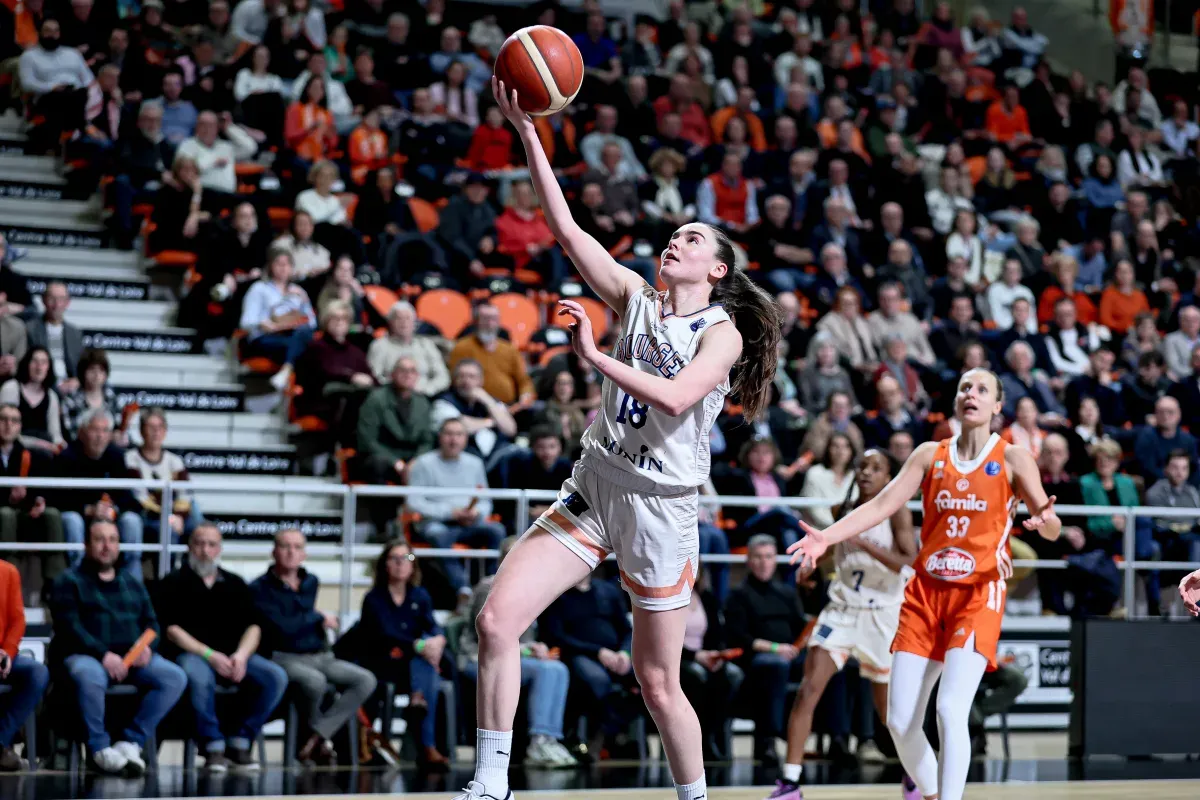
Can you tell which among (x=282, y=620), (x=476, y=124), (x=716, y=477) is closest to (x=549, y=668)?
(x=282, y=620)

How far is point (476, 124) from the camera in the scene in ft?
47.8

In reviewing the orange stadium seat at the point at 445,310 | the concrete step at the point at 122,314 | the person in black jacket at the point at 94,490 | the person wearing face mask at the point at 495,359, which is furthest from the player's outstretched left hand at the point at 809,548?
the concrete step at the point at 122,314

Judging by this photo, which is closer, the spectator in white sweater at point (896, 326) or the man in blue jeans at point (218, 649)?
the man in blue jeans at point (218, 649)

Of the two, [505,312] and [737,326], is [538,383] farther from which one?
[737,326]

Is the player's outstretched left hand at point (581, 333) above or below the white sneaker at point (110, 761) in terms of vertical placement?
above

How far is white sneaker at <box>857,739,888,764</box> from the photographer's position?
9.44 metres

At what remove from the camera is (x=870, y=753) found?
9633 millimetres

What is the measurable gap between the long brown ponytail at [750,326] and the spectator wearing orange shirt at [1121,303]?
1090 cm

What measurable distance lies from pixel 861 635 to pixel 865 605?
0.16 m

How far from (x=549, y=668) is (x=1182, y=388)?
7.34 meters

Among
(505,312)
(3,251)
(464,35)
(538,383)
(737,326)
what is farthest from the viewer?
(464,35)

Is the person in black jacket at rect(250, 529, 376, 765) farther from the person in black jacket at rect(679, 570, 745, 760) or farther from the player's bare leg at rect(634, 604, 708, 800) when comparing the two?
the player's bare leg at rect(634, 604, 708, 800)

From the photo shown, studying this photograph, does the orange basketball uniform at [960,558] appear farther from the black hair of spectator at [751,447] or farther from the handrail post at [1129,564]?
the handrail post at [1129,564]

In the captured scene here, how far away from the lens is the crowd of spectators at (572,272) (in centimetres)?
886
